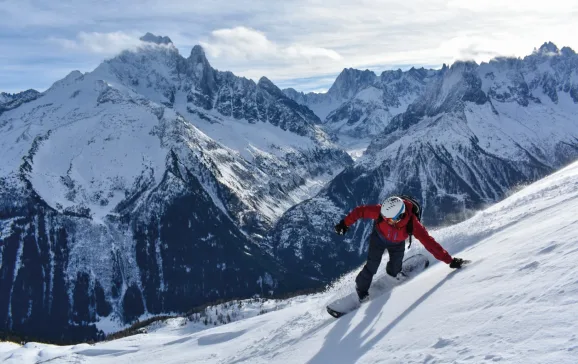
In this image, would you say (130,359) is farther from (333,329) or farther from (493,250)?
(493,250)

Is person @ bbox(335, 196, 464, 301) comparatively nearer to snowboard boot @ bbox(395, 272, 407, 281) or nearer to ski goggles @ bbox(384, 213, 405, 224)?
ski goggles @ bbox(384, 213, 405, 224)

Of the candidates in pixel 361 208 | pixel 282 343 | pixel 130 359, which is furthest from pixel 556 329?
pixel 130 359

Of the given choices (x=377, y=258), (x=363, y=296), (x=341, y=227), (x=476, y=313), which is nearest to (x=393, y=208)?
(x=377, y=258)

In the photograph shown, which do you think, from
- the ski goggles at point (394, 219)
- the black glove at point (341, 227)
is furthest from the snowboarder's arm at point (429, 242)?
the black glove at point (341, 227)

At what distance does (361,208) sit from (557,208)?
7224 mm

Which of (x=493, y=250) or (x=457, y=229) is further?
(x=457, y=229)

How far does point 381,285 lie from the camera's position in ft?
53.4

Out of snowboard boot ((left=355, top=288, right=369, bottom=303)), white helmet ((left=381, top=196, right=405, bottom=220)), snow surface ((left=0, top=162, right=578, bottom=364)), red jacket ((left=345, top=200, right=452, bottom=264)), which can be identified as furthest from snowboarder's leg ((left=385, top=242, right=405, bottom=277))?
white helmet ((left=381, top=196, right=405, bottom=220))

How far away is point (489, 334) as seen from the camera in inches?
327

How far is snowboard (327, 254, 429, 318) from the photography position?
1559 cm

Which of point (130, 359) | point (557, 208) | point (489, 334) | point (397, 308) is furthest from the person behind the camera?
point (130, 359)

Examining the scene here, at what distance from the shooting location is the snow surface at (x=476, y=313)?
25.5ft

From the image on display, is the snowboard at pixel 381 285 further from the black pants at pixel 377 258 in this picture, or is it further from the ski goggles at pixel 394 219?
the ski goggles at pixel 394 219

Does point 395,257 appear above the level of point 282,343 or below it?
above
